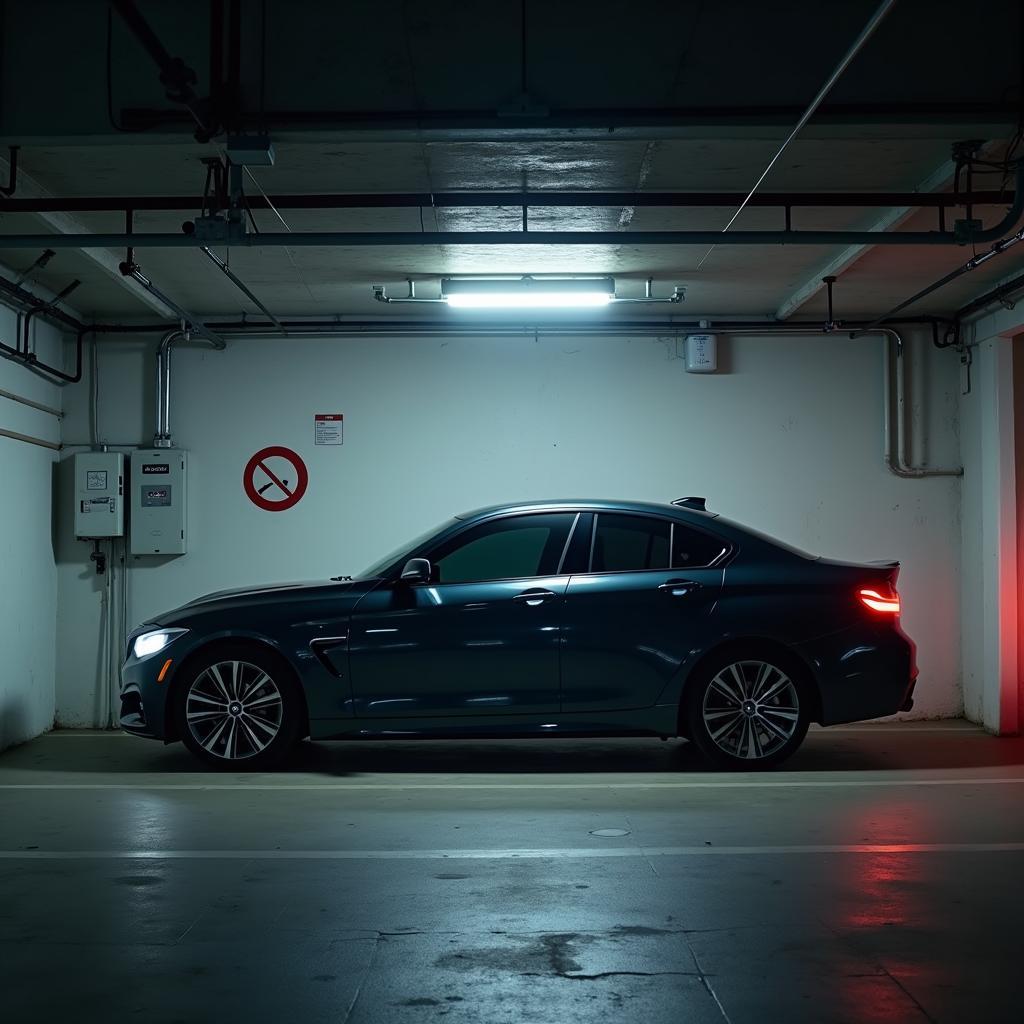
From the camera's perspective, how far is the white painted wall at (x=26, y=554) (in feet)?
30.7

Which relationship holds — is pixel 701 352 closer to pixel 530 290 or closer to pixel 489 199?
pixel 530 290

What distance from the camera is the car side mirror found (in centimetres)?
767

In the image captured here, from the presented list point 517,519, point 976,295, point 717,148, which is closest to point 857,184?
point 717,148

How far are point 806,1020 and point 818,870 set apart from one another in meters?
1.84

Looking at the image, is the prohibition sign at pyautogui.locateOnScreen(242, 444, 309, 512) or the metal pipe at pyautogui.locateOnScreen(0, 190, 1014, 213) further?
the prohibition sign at pyautogui.locateOnScreen(242, 444, 309, 512)

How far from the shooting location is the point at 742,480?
10.9 metres

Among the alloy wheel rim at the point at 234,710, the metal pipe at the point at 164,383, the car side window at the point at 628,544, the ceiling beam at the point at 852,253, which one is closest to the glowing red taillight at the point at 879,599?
the car side window at the point at 628,544

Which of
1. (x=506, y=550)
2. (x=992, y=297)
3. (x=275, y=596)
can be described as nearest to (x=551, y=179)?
(x=506, y=550)

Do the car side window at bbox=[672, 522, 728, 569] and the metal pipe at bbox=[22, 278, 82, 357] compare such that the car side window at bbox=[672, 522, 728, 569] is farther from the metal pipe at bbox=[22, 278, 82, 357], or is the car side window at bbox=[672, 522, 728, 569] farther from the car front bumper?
the metal pipe at bbox=[22, 278, 82, 357]

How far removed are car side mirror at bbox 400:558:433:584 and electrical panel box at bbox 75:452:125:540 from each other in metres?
3.74

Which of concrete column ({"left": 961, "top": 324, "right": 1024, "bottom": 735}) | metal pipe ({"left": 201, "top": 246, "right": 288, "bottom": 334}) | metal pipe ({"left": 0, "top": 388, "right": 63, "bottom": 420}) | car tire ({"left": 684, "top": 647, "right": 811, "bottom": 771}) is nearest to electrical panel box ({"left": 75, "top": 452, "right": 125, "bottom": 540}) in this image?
metal pipe ({"left": 0, "top": 388, "right": 63, "bottom": 420})

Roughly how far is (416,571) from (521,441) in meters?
3.40

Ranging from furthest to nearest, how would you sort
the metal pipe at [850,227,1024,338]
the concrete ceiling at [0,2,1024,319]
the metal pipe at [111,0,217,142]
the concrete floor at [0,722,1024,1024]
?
the metal pipe at [850,227,1024,338] < the concrete ceiling at [0,2,1024,319] < the metal pipe at [111,0,217,142] < the concrete floor at [0,722,1024,1024]

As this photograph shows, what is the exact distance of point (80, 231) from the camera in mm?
8117
